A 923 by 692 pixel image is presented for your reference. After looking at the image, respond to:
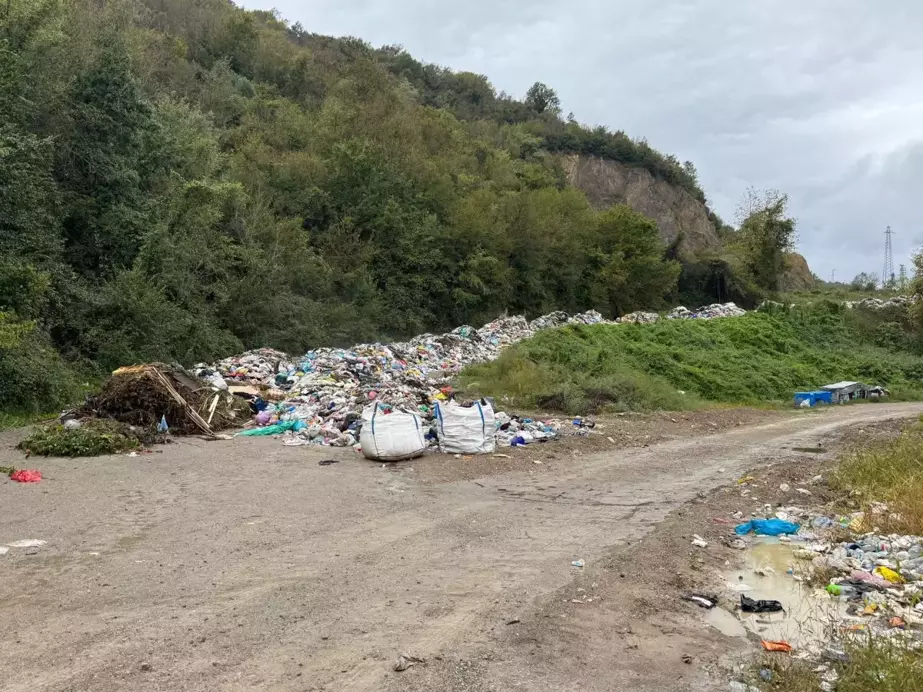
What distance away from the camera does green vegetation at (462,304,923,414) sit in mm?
15125

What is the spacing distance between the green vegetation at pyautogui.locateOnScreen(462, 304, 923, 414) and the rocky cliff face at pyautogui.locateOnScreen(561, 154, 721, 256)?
87.4ft

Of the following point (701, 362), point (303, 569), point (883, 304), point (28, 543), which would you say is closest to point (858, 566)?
point (303, 569)

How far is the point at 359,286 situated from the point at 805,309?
20.8 m

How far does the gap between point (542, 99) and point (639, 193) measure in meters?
21.5

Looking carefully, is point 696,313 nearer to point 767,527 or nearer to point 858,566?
point 767,527

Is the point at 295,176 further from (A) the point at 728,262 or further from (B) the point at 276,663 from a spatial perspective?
(A) the point at 728,262

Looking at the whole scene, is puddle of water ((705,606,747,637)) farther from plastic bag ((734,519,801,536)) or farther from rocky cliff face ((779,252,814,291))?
rocky cliff face ((779,252,814,291))

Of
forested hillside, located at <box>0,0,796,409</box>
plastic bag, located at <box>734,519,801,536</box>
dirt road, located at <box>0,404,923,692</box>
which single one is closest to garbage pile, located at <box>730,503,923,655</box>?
plastic bag, located at <box>734,519,801,536</box>

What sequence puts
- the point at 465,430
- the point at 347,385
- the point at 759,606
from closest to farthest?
the point at 759,606 → the point at 465,430 → the point at 347,385

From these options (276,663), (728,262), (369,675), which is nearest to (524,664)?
(369,675)

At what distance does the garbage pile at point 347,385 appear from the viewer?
11219 mm

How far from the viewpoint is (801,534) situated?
262 inches

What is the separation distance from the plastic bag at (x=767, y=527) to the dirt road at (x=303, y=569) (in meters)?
0.80

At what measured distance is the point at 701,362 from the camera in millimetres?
20703
